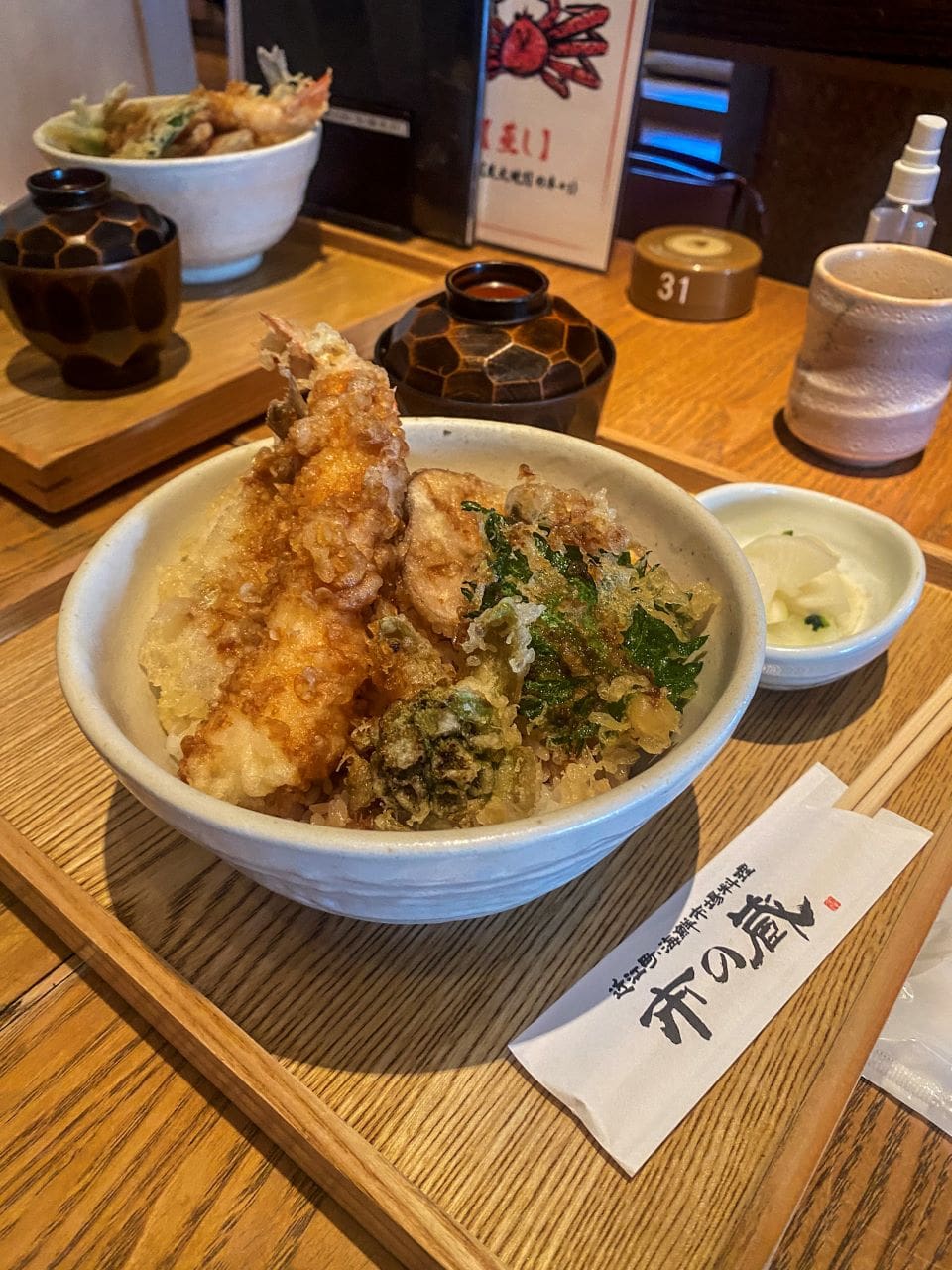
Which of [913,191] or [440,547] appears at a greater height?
[913,191]

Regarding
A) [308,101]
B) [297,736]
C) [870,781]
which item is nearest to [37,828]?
[297,736]

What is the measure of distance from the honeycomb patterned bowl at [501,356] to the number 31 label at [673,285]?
0.71 meters

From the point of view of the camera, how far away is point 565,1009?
93cm

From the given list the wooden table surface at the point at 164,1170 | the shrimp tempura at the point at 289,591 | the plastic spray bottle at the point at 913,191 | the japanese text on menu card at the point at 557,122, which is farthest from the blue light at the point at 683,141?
the wooden table surface at the point at 164,1170

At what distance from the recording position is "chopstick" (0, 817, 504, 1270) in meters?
0.78

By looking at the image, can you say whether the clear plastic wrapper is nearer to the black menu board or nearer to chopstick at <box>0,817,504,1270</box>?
chopstick at <box>0,817,504,1270</box>

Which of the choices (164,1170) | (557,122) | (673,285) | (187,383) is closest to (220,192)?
(187,383)

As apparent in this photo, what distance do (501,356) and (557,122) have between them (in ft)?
3.71

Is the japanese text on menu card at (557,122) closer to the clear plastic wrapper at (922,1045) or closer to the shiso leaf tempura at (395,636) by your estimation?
the shiso leaf tempura at (395,636)

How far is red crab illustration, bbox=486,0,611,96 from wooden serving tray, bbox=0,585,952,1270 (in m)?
1.78

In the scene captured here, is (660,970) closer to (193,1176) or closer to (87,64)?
(193,1176)

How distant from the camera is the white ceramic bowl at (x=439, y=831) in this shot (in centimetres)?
73

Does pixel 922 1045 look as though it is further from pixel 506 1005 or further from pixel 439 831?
pixel 439 831

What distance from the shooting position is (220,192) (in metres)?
2.05
